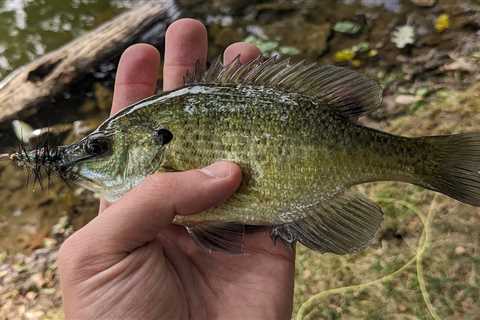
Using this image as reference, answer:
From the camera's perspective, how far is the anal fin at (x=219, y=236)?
7.23ft

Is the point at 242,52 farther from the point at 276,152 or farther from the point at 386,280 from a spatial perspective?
the point at 386,280

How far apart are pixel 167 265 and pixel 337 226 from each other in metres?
0.84

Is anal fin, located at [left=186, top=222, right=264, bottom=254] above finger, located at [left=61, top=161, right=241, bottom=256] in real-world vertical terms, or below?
below

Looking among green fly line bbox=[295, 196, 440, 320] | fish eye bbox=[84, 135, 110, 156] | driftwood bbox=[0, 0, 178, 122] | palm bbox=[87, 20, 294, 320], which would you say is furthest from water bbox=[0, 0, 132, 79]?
green fly line bbox=[295, 196, 440, 320]

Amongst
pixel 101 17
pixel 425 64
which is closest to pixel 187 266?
pixel 425 64

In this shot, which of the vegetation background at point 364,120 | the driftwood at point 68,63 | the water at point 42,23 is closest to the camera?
the vegetation background at point 364,120

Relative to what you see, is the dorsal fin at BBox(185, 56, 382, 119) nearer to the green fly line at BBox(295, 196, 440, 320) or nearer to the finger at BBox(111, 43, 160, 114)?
the finger at BBox(111, 43, 160, 114)

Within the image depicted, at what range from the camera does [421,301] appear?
3145 millimetres

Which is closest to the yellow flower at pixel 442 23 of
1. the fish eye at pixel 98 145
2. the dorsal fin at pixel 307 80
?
the dorsal fin at pixel 307 80

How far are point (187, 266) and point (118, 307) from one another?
509 mm

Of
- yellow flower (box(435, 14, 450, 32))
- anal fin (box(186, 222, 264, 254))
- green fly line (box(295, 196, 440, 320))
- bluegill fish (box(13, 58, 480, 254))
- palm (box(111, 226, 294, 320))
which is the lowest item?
green fly line (box(295, 196, 440, 320))

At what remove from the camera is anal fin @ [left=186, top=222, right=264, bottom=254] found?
7.23ft

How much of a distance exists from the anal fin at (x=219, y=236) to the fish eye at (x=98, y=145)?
0.55m

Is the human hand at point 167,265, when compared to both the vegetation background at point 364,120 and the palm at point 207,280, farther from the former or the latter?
the vegetation background at point 364,120
